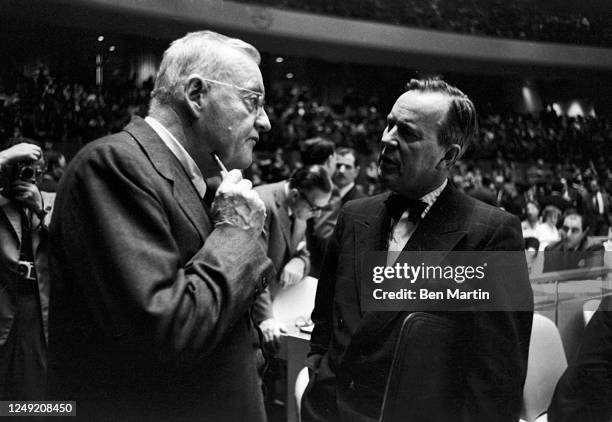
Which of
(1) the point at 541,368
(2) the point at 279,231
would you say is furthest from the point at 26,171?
(1) the point at 541,368

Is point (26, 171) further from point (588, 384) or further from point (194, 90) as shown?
point (588, 384)

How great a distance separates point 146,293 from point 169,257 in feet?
0.22

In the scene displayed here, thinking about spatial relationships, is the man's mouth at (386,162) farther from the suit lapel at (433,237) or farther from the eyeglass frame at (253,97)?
the eyeglass frame at (253,97)

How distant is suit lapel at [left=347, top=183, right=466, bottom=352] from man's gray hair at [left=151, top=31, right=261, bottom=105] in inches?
24.3

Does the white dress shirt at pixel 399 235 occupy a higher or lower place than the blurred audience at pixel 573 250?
higher

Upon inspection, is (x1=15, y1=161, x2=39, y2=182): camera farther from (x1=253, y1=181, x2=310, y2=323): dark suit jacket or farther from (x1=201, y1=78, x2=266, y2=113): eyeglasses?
(x1=201, y1=78, x2=266, y2=113): eyeglasses

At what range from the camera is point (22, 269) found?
2088 mm

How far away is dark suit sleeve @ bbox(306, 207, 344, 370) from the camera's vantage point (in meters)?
1.50

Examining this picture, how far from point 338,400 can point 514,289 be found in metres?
0.53

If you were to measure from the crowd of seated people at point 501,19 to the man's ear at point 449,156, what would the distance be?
1.98 ft

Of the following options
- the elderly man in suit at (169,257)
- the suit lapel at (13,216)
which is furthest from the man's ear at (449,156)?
the suit lapel at (13,216)

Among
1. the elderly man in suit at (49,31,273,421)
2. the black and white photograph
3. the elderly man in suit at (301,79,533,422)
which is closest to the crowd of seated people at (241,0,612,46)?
the black and white photograph

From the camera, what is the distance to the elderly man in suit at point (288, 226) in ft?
7.75

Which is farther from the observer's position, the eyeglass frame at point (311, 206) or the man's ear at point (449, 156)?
the eyeglass frame at point (311, 206)
